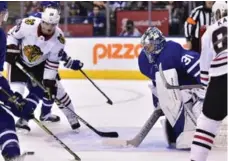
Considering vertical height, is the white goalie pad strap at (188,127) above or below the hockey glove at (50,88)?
below

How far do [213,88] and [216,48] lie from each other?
5.9 inches

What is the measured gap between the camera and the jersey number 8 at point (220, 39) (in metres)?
2.60

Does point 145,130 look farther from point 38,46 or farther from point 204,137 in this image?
point 204,137

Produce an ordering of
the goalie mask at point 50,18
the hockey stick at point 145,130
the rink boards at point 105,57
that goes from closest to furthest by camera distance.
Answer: the hockey stick at point 145,130, the goalie mask at point 50,18, the rink boards at point 105,57

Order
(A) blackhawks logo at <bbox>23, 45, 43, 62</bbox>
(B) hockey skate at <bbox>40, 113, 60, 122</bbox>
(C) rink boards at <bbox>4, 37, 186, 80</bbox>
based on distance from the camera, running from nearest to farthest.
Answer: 1. (A) blackhawks logo at <bbox>23, 45, 43, 62</bbox>
2. (B) hockey skate at <bbox>40, 113, 60, 122</bbox>
3. (C) rink boards at <bbox>4, 37, 186, 80</bbox>

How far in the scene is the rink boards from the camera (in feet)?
24.0

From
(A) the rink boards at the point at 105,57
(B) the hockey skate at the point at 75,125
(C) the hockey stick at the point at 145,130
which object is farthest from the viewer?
(A) the rink boards at the point at 105,57

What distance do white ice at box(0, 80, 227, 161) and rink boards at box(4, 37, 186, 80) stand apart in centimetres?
81

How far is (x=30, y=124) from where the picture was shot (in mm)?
4488

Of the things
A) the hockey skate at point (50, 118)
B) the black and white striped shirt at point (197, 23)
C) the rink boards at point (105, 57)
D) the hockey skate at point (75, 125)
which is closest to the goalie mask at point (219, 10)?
the hockey skate at point (75, 125)

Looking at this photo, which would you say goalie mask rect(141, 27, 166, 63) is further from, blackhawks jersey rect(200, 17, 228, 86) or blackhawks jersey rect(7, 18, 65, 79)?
→ blackhawks jersey rect(200, 17, 228, 86)

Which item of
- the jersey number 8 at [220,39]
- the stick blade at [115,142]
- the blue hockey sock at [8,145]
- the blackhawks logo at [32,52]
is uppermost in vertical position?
the jersey number 8 at [220,39]

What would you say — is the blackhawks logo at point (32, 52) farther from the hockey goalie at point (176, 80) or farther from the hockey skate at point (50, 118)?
the hockey goalie at point (176, 80)

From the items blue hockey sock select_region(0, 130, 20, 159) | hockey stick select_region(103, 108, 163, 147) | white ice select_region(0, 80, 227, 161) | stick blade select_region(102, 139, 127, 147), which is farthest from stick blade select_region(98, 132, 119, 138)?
blue hockey sock select_region(0, 130, 20, 159)
